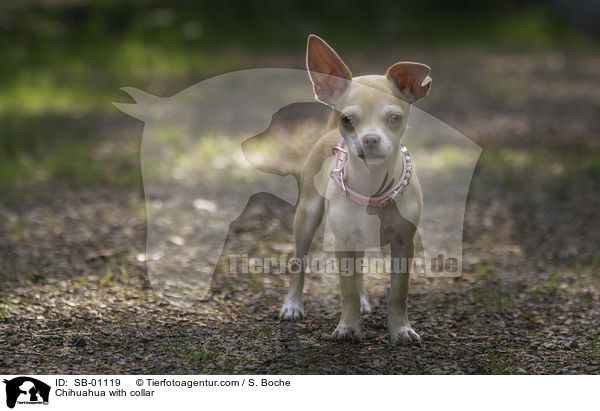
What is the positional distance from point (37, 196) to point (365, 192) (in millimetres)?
3636

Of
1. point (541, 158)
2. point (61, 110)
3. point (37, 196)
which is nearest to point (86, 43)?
point (61, 110)

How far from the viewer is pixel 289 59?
12.1 meters

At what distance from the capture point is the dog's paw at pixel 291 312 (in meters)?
3.76

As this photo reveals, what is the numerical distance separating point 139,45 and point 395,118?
30.4 ft

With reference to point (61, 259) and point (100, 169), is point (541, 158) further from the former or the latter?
point (61, 259)

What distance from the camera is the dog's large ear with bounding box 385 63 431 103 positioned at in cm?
303

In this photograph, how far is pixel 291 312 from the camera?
3.78 m

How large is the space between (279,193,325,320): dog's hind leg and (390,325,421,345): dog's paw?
593mm

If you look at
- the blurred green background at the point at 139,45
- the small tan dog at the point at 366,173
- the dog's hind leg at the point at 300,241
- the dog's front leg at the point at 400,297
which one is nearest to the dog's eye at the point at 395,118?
the small tan dog at the point at 366,173

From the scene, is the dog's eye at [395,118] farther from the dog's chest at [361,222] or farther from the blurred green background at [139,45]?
the blurred green background at [139,45]

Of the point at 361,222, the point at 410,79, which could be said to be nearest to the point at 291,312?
the point at 361,222

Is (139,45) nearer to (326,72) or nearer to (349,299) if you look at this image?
(326,72)
